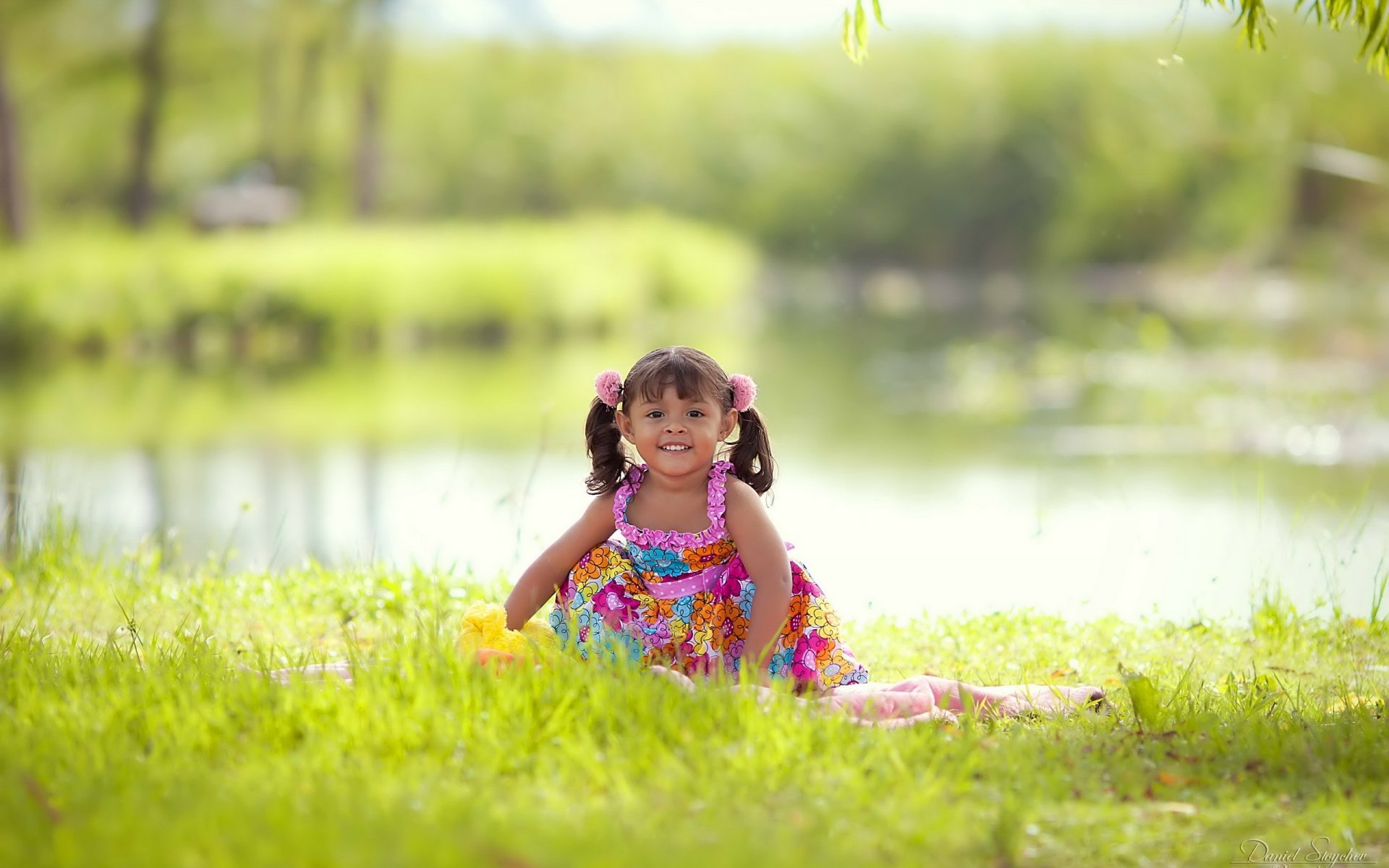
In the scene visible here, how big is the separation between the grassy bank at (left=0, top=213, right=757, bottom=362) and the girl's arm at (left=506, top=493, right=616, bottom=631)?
15.1 m

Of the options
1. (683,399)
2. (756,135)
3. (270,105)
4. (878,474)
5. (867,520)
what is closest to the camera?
(683,399)

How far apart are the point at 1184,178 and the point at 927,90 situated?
324 inches

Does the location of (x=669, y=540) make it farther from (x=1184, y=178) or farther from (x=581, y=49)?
(x=581, y=49)

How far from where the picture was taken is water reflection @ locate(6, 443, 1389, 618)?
21.0 feet

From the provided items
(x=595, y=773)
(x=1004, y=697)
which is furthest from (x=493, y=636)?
(x=1004, y=697)

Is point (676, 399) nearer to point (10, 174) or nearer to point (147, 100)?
point (10, 174)

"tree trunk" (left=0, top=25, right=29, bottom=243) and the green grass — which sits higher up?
"tree trunk" (left=0, top=25, right=29, bottom=243)

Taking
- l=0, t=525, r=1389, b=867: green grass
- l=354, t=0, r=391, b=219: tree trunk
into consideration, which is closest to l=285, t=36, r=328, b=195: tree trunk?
l=354, t=0, r=391, b=219: tree trunk

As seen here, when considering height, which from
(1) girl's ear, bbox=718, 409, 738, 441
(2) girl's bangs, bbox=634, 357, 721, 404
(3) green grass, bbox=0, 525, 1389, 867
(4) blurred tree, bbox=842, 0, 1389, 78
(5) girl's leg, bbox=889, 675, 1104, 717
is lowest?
(5) girl's leg, bbox=889, 675, 1104, 717

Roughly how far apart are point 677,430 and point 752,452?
0.84 ft

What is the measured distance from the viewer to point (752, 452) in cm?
393

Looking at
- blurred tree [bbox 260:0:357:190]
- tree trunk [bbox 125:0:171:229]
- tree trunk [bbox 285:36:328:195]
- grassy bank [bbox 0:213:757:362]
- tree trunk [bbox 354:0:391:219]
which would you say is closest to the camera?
grassy bank [bbox 0:213:757:362]

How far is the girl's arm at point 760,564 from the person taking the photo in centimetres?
369

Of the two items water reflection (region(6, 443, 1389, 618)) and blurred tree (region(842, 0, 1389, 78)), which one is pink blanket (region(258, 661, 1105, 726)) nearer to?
water reflection (region(6, 443, 1389, 618))
